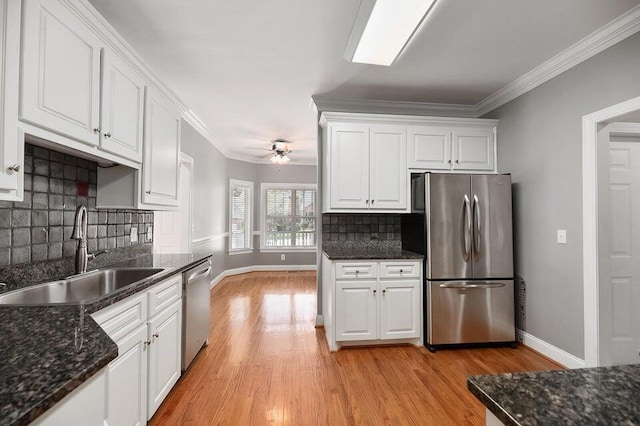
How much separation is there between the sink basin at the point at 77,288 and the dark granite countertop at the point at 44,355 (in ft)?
0.59

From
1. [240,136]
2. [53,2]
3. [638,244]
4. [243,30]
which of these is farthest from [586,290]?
[240,136]

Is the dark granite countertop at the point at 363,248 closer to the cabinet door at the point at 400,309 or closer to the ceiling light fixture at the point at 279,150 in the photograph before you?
the cabinet door at the point at 400,309

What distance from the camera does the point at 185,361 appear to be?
2.26 m

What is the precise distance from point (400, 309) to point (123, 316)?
234cm

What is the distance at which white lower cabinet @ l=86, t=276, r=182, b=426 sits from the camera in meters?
1.36

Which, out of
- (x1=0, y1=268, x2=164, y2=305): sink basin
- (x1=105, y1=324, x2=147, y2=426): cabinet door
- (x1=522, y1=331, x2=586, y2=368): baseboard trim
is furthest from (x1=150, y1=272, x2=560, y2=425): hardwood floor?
(x1=0, y1=268, x2=164, y2=305): sink basin

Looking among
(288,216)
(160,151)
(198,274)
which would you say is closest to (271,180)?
(288,216)

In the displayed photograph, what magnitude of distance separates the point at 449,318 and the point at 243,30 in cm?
312

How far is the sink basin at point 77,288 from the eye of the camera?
4.65ft

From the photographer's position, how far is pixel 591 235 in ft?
7.45

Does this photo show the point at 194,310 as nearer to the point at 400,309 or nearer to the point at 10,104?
the point at 10,104

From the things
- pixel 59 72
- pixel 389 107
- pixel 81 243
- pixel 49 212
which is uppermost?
pixel 389 107

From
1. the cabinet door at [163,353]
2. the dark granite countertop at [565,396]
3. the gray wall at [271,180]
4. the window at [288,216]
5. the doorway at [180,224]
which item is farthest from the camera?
the window at [288,216]

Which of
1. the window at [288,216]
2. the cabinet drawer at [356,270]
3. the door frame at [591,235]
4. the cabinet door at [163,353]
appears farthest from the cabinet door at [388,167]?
the window at [288,216]
